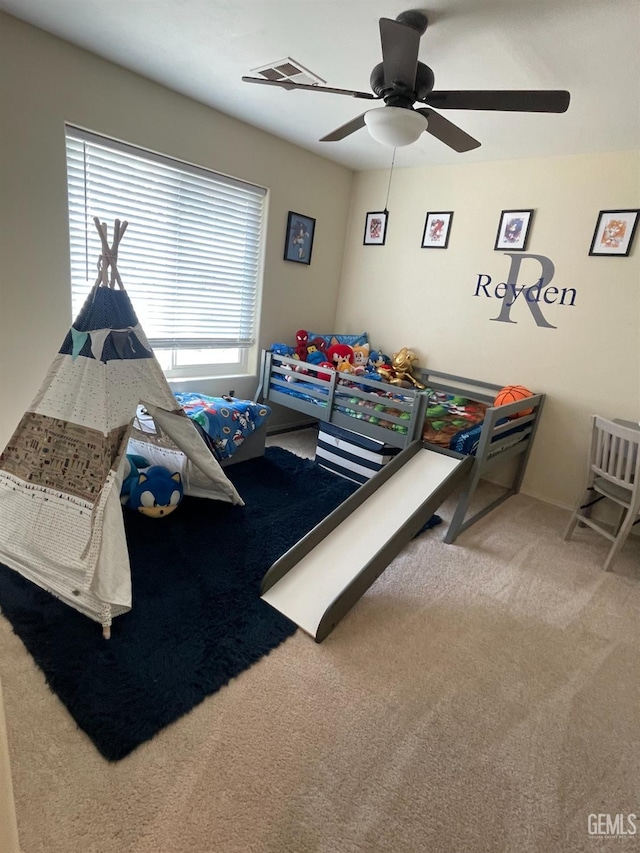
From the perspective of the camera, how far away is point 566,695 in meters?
1.74

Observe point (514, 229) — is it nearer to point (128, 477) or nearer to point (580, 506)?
point (580, 506)

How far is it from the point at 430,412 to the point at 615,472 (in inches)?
46.4

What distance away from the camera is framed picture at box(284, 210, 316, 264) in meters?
3.80

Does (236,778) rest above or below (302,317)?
below

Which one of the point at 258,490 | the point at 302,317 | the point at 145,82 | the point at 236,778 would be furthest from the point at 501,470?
the point at 145,82

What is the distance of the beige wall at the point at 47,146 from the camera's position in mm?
2295

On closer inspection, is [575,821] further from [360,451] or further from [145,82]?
[145,82]

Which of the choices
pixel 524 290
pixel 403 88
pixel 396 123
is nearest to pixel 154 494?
pixel 396 123

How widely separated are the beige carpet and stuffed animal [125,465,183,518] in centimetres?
88

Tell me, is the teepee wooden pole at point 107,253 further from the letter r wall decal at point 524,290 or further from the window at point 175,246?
the letter r wall decal at point 524,290

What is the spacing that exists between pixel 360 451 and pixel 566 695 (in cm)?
192

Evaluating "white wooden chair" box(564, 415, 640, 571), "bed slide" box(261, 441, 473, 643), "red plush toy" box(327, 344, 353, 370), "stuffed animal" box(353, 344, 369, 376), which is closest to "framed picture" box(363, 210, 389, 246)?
"stuffed animal" box(353, 344, 369, 376)

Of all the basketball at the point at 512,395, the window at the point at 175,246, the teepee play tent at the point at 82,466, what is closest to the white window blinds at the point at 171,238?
the window at the point at 175,246

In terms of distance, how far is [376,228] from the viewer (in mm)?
4113
